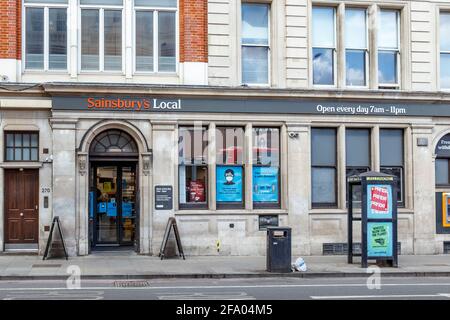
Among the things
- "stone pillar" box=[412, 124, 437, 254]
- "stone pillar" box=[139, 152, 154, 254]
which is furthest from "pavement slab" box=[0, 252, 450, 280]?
"stone pillar" box=[412, 124, 437, 254]

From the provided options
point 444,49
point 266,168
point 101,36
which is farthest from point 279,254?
point 444,49

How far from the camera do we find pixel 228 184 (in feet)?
63.2

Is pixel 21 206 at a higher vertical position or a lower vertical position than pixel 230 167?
lower

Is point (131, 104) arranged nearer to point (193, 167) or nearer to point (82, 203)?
point (193, 167)

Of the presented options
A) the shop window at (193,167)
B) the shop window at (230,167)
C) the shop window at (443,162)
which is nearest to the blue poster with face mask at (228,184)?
the shop window at (230,167)

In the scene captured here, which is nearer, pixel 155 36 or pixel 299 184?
pixel 155 36

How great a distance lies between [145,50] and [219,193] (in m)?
4.89

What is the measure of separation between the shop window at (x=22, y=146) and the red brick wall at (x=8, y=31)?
2.26m

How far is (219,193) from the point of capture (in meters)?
19.2

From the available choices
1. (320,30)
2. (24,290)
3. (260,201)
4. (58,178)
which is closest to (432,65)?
(320,30)

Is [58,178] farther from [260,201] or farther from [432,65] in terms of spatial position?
[432,65]

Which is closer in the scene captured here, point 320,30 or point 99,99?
point 99,99

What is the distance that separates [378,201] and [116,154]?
25.0ft

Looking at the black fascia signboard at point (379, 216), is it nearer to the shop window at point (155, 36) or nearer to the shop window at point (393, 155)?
the shop window at point (393, 155)
